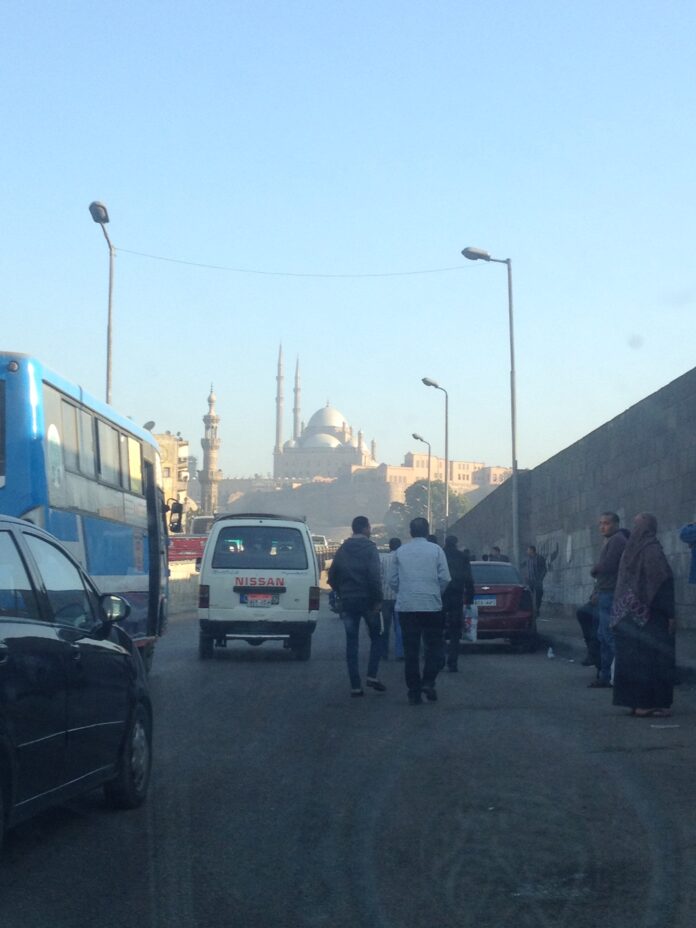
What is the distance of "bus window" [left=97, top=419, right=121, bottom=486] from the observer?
1343 centimetres

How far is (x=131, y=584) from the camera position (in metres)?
15.0

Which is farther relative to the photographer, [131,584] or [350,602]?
[131,584]

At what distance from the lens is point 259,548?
17.7m

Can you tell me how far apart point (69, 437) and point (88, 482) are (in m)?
0.81

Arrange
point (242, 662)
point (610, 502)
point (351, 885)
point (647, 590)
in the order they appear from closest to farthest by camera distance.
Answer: point (351, 885) → point (647, 590) → point (242, 662) → point (610, 502)

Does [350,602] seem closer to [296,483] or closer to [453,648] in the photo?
[453,648]

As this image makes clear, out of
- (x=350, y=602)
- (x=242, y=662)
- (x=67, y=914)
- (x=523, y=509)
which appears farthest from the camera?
(x=523, y=509)

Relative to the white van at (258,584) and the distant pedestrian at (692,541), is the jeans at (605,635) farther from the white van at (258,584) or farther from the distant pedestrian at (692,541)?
the white van at (258,584)

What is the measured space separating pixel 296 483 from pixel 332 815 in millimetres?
189574

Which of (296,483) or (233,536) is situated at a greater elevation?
(296,483)

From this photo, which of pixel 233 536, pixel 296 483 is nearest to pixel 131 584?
pixel 233 536

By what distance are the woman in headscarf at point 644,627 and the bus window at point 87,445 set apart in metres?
5.27

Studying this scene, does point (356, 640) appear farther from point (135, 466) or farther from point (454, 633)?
point (135, 466)

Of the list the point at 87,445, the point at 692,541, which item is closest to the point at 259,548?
the point at 87,445
